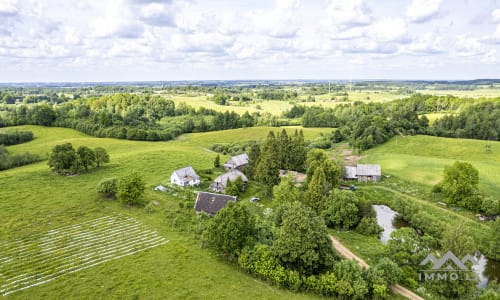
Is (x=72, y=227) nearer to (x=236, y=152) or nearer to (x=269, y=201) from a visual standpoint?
(x=269, y=201)

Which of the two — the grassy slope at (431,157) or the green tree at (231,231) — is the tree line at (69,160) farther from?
the grassy slope at (431,157)

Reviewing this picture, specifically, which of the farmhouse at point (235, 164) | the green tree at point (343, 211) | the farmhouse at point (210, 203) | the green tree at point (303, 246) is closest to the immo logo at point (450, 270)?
the green tree at point (303, 246)

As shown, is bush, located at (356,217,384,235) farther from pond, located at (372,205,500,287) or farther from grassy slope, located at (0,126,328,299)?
grassy slope, located at (0,126,328,299)

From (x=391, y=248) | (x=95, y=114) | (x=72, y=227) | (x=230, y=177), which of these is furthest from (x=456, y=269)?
(x=95, y=114)

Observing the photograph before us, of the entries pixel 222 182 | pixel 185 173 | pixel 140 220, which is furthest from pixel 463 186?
pixel 140 220

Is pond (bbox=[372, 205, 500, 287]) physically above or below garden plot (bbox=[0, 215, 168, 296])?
below

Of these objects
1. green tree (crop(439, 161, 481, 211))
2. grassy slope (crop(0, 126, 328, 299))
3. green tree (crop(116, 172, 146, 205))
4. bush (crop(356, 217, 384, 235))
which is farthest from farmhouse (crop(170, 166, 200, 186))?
green tree (crop(439, 161, 481, 211))
